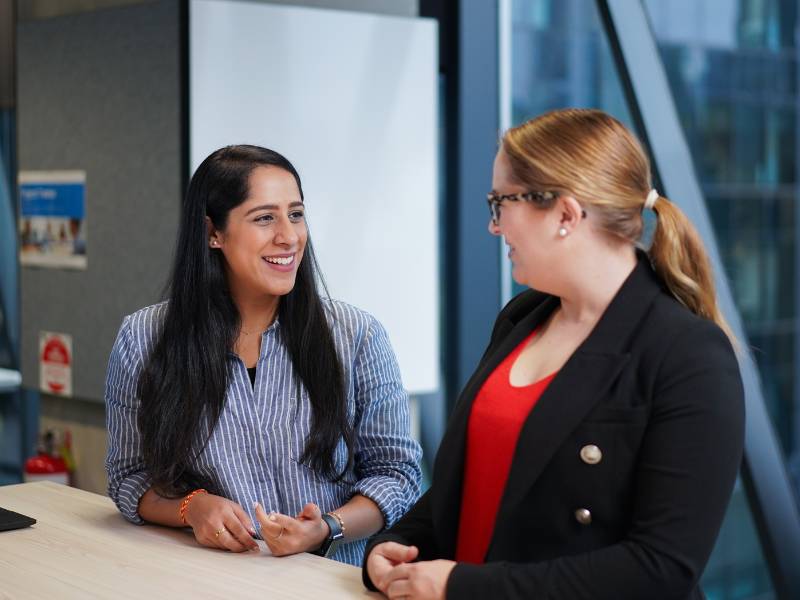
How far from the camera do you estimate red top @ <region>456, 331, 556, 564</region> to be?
1602 millimetres

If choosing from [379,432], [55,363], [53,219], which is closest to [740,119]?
[53,219]

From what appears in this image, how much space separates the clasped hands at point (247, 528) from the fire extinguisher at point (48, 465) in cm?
206

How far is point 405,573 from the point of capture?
159 centimetres

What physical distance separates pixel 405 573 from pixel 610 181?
603mm

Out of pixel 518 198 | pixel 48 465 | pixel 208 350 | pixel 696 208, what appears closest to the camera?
pixel 518 198

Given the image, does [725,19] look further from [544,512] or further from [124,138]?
[544,512]

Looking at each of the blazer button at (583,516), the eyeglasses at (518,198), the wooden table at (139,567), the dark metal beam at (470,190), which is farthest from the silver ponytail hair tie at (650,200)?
the dark metal beam at (470,190)

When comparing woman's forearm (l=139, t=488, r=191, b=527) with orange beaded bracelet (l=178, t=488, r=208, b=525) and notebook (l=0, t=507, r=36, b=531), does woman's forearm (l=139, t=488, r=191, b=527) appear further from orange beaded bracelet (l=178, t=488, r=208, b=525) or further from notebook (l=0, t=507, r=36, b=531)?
notebook (l=0, t=507, r=36, b=531)

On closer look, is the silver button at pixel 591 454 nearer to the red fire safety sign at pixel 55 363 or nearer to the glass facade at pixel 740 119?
the red fire safety sign at pixel 55 363

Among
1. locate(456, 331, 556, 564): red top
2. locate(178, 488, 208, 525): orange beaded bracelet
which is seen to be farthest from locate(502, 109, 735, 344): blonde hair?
locate(178, 488, 208, 525): orange beaded bracelet

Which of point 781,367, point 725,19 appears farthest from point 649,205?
point 781,367

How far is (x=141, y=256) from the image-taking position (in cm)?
358

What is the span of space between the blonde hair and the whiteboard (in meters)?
1.95

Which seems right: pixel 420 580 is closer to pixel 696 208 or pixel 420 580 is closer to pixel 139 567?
pixel 139 567
